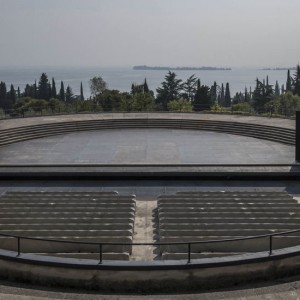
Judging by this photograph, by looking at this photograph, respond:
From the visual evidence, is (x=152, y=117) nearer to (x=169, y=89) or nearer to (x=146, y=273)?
(x=146, y=273)

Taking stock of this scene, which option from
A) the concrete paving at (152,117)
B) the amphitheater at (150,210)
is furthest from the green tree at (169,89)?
the amphitheater at (150,210)

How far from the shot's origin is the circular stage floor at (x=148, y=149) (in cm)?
2036

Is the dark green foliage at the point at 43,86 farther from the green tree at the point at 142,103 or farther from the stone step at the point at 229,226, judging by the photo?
the stone step at the point at 229,226

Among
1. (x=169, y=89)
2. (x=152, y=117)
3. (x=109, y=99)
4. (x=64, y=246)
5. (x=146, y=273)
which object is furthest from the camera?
(x=169, y=89)

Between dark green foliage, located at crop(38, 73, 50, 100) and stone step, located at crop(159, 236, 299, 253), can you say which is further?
dark green foliage, located at crop(38, 73, 50, 100)

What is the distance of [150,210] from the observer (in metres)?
14.1

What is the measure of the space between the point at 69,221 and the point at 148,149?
11.3 metres

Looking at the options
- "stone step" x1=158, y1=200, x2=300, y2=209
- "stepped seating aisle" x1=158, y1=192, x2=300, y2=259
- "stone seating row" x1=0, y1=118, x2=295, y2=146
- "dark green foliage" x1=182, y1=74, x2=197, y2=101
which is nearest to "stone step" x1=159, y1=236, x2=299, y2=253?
"stepped seating aisle" x1=158, y1=192, x2=300, y2=259

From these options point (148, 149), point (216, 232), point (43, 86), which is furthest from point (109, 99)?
point (216, 232)

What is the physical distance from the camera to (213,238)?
10672mm

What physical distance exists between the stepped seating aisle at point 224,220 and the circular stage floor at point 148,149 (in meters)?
5.99

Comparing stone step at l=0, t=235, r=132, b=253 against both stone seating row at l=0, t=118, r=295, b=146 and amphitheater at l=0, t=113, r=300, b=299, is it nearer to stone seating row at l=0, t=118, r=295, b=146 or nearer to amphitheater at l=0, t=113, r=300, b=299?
amphitheater at l=0, t=113, r=300, b=299

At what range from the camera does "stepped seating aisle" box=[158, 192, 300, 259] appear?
10.5 m

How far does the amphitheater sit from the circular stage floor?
0.06 metres
